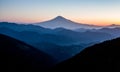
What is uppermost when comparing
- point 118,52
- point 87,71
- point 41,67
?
point 118,52

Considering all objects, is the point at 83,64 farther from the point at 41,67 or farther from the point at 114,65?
the point at 41,67

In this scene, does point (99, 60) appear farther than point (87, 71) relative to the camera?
Yes

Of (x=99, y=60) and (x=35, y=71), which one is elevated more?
(x=99, y=60)

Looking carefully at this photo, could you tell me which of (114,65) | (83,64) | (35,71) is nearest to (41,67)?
(35,71)

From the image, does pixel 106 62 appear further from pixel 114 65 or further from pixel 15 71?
pixel 15 71

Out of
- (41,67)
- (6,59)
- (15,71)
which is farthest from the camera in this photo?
(41,67)

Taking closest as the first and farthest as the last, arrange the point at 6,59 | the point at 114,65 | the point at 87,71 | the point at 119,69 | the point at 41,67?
1. the point at 119,69
2. the point at 114,65
3. the point at 87,71
4. the point at 6,59
5. the point at 41,67

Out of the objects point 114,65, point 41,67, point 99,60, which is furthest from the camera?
point 41,67

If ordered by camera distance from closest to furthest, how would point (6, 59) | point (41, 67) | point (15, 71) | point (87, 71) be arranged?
point (87, 71) → point (15, 71) → point (6, 59) → point (41, 67)

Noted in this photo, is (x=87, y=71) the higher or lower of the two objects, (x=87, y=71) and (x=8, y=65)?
the higher
